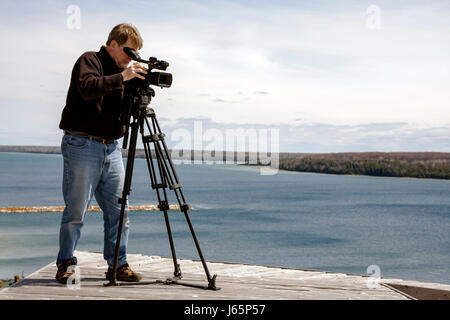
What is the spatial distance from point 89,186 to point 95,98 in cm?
66

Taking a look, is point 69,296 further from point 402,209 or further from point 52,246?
point 402,209

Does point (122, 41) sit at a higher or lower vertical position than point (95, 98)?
higher

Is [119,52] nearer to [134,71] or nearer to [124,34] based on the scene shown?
[124,34]

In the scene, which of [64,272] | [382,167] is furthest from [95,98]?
[382,167]

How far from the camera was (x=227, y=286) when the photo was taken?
4.16m

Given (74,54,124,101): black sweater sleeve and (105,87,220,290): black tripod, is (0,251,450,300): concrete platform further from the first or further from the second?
(74,54,124,101): black sweater sleeve

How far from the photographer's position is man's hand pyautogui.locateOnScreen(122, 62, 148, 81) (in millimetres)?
3633

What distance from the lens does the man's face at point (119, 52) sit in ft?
12.4

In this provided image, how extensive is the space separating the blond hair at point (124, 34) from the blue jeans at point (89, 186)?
77cm

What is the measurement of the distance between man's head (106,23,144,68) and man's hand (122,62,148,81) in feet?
0.70

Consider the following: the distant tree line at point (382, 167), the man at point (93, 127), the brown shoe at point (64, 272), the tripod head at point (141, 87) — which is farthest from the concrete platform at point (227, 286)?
the distant tree line at point (382, 167)

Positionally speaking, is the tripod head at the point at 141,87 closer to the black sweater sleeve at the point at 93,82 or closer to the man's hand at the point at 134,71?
the man's hand at the point at 134,71
